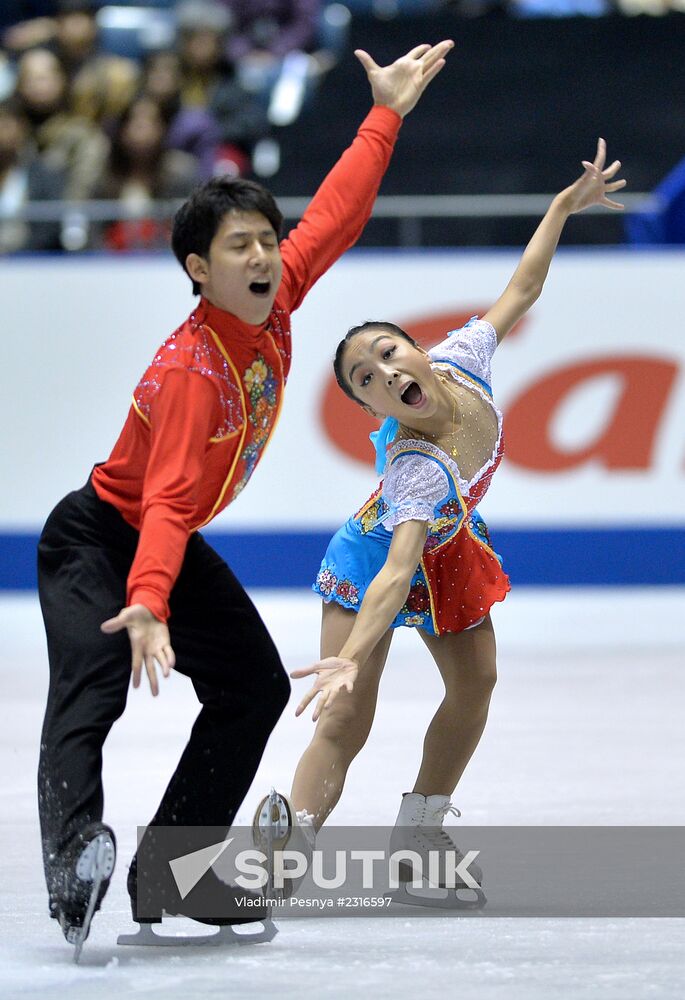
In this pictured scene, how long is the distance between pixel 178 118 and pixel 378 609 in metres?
6.51

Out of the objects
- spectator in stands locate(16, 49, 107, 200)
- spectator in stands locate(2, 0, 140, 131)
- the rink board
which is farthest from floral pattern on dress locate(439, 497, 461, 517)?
spectator in stands locate(2, 0, 140, 131)

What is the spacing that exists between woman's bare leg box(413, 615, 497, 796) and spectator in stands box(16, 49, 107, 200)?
5444 mm

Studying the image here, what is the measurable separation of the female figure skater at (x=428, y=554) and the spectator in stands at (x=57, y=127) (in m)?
5.27

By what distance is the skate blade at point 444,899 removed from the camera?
10.3ft

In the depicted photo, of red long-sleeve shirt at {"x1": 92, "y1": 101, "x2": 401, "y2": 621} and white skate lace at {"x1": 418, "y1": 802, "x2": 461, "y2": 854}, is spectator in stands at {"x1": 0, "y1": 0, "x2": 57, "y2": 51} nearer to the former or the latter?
red long-sleeve shirt at {"x1": 92, "y1": 101, "x2": 401, "y2": 621}

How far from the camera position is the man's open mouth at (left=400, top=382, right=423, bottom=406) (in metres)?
3.14

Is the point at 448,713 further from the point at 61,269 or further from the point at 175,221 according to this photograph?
the point at 61,269

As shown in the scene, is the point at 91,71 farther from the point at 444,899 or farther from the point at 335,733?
the point at 444,899

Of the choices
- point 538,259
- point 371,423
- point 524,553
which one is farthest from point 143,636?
point 524,553

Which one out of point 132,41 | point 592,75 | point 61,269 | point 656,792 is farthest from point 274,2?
point 656,792

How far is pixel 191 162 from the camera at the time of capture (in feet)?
28.4

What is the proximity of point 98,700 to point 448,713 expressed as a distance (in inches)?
32.5
